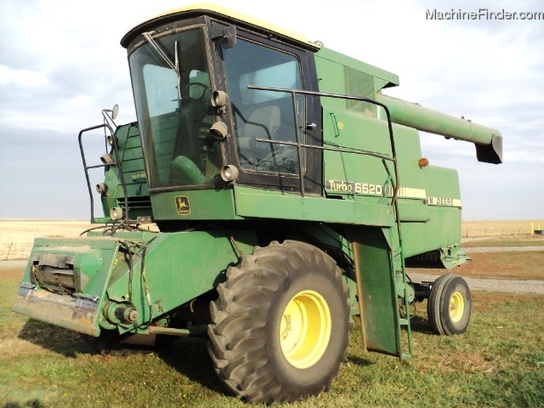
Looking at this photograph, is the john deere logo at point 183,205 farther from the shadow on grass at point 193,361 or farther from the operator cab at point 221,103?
the shadow on grass at point 193,361

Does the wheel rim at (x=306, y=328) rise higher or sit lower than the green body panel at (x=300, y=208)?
lower

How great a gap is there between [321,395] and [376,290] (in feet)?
4.60

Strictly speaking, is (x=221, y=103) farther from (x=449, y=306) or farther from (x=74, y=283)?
(x=449, y=306)

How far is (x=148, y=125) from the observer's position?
542 centimetres

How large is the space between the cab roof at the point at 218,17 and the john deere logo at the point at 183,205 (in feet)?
5.38

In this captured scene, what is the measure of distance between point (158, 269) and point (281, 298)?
3.54 ft

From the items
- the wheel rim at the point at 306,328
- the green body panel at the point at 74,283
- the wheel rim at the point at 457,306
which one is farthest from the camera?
the wheel rim at the point at 457,306

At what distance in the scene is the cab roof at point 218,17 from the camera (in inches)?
180

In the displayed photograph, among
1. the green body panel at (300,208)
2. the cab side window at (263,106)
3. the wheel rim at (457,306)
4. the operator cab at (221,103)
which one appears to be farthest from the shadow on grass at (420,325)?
the cab side window at (263,106)

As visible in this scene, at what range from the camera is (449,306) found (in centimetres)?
747

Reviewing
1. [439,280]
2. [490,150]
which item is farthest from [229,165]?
[490,150]

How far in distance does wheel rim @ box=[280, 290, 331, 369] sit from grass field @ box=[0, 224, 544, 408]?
413 millimetres

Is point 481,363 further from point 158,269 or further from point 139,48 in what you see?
point 139,48

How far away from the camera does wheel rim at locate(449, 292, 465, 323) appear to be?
7.72m
